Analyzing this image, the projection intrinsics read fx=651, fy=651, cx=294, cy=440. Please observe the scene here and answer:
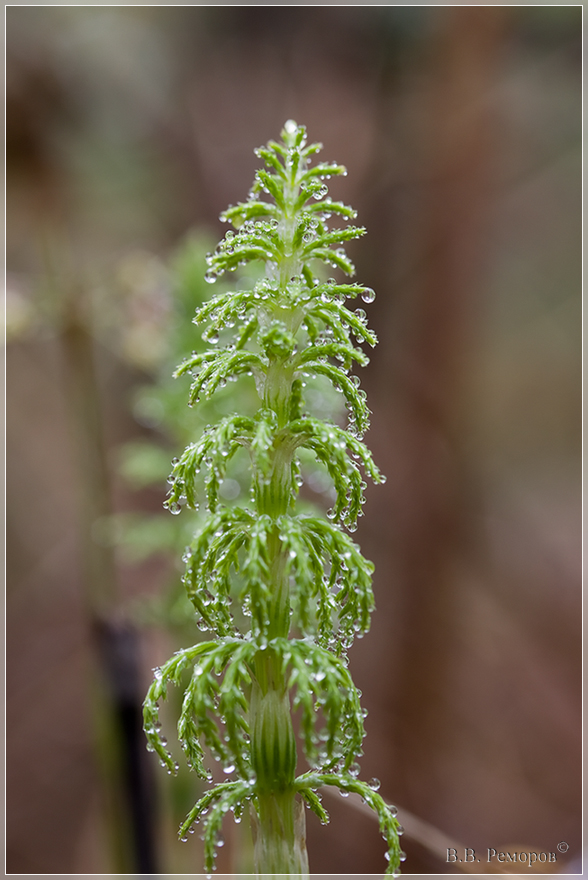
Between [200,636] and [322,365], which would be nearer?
[322,365]

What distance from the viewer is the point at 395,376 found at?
488 centimetres

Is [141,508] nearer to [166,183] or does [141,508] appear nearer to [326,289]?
[166,183]

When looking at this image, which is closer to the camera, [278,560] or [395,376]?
[278,560]

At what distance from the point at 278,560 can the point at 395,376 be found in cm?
441

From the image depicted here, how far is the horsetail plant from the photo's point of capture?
21.1 inches

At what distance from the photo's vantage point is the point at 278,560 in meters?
0.57

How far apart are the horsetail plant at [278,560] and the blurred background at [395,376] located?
9.56 ft

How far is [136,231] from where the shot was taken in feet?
16.4

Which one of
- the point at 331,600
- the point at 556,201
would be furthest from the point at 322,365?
the point at 556,201

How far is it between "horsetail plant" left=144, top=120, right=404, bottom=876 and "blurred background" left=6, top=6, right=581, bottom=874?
2.92 metres

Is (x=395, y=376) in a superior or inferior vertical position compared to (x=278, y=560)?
superior

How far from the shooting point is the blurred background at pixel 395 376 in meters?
4.08

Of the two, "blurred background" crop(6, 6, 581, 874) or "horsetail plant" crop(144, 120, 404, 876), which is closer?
"horsetail plant" crop(144, 120, 404, 876)

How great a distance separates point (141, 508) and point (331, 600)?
14.2ft
